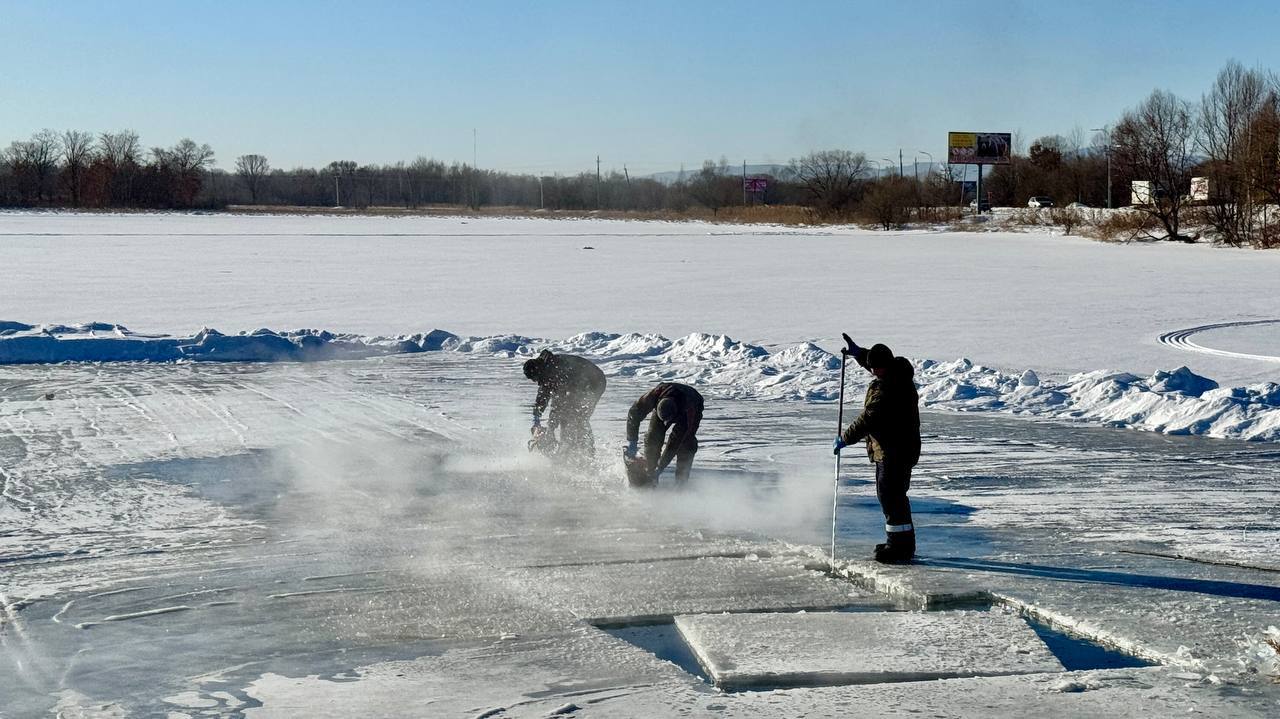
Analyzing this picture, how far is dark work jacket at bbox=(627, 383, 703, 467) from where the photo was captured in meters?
9.03

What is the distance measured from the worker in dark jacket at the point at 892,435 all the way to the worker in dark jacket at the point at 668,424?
189 cm

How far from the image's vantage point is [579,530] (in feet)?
27.0

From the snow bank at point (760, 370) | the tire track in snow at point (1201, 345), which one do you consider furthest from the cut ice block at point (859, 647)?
the tire track in snow at point (1201, 345)

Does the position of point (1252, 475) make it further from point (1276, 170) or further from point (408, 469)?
point (1276, 170)

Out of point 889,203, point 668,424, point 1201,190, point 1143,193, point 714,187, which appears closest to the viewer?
point 668,424

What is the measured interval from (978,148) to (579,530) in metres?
96.9

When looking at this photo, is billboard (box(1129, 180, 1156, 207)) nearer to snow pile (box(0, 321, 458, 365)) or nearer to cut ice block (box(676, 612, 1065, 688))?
snow pile (box(0, 321, 458, 365))

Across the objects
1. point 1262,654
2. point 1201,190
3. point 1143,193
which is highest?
point 1201,190

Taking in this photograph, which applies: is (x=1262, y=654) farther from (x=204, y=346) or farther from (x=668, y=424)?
(x=204, y=346)

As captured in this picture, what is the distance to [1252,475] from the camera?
32.4 ft

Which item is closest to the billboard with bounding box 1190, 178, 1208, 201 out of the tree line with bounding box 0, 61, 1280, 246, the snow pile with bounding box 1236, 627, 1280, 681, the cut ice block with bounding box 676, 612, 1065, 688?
the tree line with bounding box 0, 61, 1280, 246

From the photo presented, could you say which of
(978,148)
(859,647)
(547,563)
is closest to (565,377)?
(547,563)

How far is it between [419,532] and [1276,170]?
54635 mm

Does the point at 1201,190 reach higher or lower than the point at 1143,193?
higher
